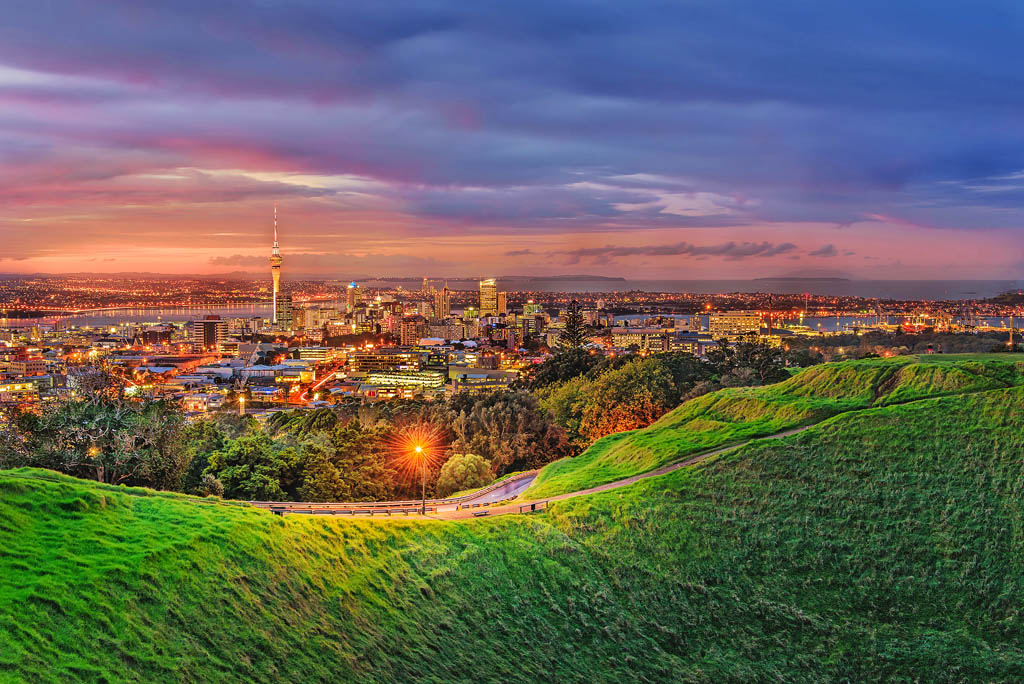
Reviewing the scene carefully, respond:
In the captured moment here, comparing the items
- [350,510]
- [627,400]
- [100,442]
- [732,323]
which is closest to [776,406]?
[627,400]

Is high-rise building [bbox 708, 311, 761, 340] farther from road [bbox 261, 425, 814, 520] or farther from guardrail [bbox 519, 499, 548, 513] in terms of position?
guardrail [bbox 519, 499, 548, 513]

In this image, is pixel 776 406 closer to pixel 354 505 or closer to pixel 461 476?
pixel 461 476

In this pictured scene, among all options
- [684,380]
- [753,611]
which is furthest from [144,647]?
[684,380]

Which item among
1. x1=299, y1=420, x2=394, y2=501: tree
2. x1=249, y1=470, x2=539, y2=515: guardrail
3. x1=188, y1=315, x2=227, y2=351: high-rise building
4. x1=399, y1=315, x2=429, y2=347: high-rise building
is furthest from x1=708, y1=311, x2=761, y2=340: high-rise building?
x1=249, y1=470, x2=539, y2=515: guardrail

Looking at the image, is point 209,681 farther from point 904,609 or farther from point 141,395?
point 141,395

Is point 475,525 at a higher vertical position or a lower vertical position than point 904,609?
higher

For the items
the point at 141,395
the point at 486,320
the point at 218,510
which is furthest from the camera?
the point at 486,320
